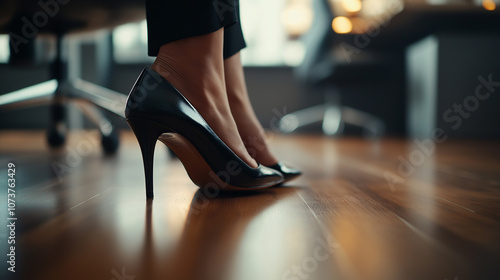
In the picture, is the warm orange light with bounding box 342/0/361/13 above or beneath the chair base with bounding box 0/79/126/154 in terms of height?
above

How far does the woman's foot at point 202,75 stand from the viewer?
60 cm

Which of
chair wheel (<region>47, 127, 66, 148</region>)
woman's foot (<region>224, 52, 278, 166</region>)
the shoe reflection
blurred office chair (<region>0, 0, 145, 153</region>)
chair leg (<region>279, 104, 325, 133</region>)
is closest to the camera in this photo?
the shoe reflection

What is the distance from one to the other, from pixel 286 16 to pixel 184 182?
2.78m

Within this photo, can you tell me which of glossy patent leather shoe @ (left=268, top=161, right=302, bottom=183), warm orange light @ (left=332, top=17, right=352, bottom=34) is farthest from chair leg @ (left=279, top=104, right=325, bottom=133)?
glossy patent leather shoe @ (left=268, top=161, right=302, bottom=183)

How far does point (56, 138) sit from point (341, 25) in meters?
1.38

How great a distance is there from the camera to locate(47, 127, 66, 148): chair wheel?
160 cm

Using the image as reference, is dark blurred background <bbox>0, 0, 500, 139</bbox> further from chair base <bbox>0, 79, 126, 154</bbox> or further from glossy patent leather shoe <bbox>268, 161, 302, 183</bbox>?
glossy patent leather shoe <bbox>268, 161, 302, 183</bbox>

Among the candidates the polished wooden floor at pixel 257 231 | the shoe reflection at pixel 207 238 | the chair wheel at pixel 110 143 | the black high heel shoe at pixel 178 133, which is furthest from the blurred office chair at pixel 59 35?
the shoe reflection at pixel 207 238

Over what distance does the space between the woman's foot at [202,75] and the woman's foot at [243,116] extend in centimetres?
10

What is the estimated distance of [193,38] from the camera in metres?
0.60

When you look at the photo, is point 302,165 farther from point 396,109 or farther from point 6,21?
point 396,109

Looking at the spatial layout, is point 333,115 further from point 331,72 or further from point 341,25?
point 341,25

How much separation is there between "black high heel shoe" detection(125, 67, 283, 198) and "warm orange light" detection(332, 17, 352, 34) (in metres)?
1.55

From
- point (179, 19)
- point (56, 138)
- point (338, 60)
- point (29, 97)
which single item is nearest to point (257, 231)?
point (179, 19)
